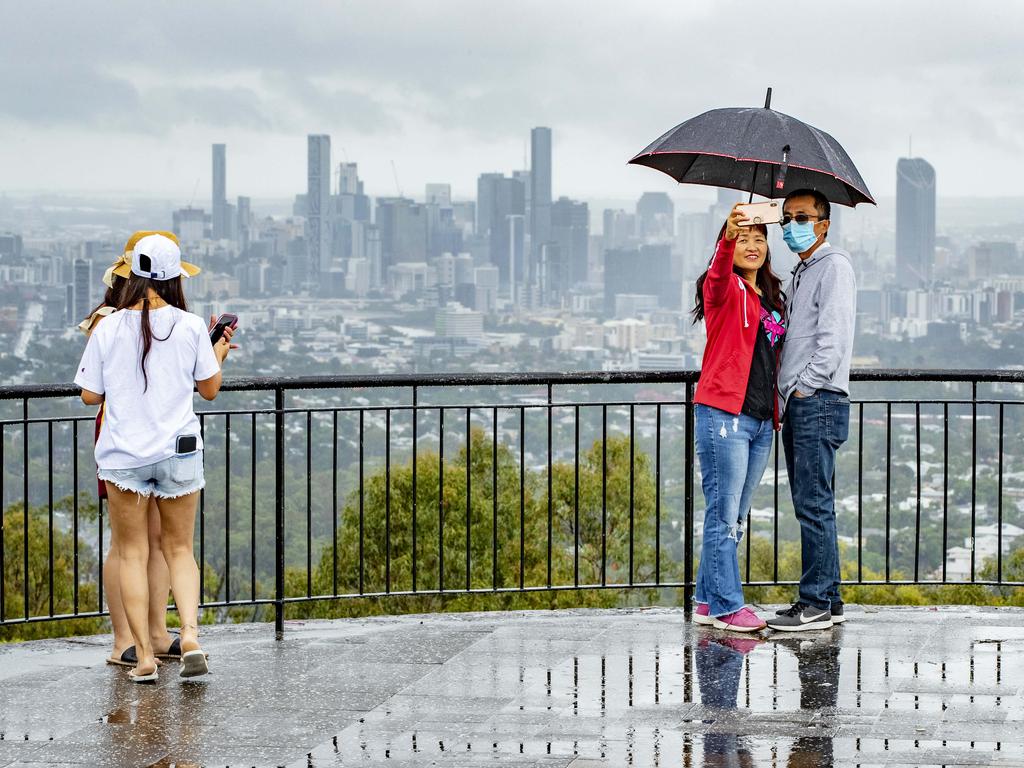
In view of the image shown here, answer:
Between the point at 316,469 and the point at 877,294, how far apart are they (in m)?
46.9

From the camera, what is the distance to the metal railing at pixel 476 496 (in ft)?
25.2

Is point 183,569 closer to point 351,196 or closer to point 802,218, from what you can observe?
point 802,218

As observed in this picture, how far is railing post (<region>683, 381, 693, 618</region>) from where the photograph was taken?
7836 mm

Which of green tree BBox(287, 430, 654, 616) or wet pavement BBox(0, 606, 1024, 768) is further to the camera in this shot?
green tree BBox(287, 430, 654, 616)

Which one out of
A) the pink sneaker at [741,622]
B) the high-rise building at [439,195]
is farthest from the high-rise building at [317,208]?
the pink sneaker at [741,622]

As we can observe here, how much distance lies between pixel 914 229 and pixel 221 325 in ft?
366

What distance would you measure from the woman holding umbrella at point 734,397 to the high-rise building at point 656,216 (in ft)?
384

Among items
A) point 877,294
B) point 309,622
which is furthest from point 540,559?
point 877,294

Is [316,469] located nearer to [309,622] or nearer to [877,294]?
[877,294]

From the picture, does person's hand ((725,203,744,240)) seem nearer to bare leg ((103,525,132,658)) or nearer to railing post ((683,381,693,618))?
railing post ((683,381,693,618))

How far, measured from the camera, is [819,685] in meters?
6.25

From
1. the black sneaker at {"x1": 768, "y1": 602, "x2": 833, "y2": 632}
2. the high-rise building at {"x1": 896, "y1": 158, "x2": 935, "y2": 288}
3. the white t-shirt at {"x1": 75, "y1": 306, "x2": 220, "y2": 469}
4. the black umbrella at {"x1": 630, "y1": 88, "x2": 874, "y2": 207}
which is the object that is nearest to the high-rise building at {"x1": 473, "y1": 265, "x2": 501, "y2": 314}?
the high-rise building at {"x1": 896, "y1": 158, "x2": 935, "y2": 288}

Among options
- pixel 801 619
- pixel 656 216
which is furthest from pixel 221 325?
pixel 656 216

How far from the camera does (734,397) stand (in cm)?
704
